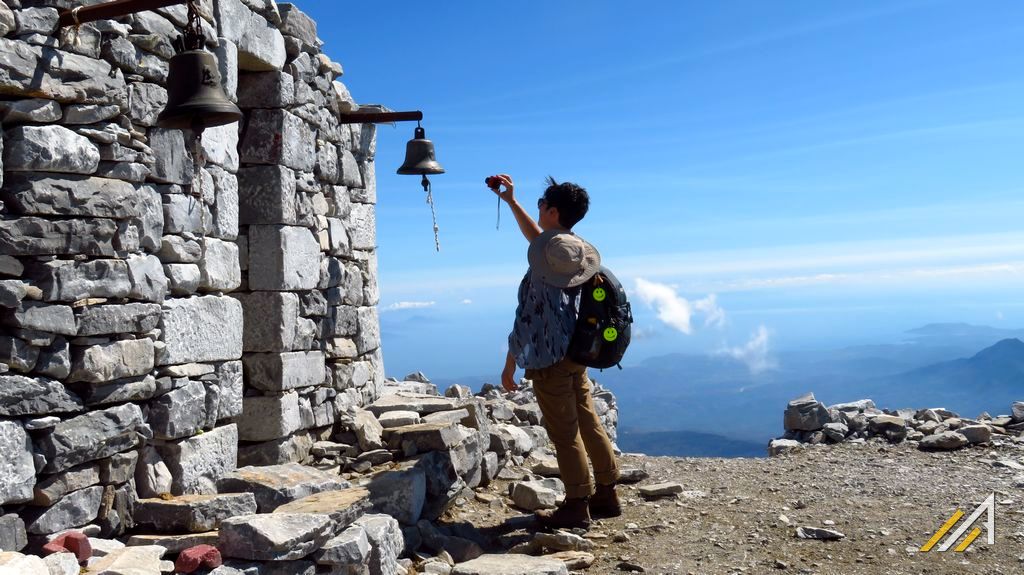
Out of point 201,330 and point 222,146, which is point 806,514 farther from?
point 222,146

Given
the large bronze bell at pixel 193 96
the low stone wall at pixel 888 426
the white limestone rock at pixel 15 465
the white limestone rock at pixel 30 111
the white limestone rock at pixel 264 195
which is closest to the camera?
the white limestone rock at pixel 15 465

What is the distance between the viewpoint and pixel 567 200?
19.1ft

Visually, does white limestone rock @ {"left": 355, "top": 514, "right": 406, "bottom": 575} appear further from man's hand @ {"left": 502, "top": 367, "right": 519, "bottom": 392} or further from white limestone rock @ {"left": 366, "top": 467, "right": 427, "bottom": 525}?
man's hand @ {"left": 502, "top": 367, "right": 519, "bottom": 392}

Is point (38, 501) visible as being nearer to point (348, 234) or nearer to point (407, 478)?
point (407, 478)

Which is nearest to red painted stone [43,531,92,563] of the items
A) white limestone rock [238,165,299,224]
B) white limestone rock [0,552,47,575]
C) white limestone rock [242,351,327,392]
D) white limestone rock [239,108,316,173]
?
white limestone rock [0,552,47,575]

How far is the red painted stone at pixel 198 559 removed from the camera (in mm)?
3984

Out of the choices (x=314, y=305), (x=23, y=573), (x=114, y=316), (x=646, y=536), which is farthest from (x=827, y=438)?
(x=23, y=573)

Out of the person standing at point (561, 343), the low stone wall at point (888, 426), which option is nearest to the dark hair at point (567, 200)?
the person standing at point (561, 343)

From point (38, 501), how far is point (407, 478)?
2.22 meters

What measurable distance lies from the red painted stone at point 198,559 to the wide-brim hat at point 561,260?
2590 millimetres

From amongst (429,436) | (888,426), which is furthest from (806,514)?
(888,426)

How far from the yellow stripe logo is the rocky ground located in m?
0.05

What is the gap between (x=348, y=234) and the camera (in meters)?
7.53

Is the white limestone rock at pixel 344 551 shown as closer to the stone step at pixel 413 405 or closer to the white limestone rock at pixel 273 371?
the white limestone rock at pixel 273 371
